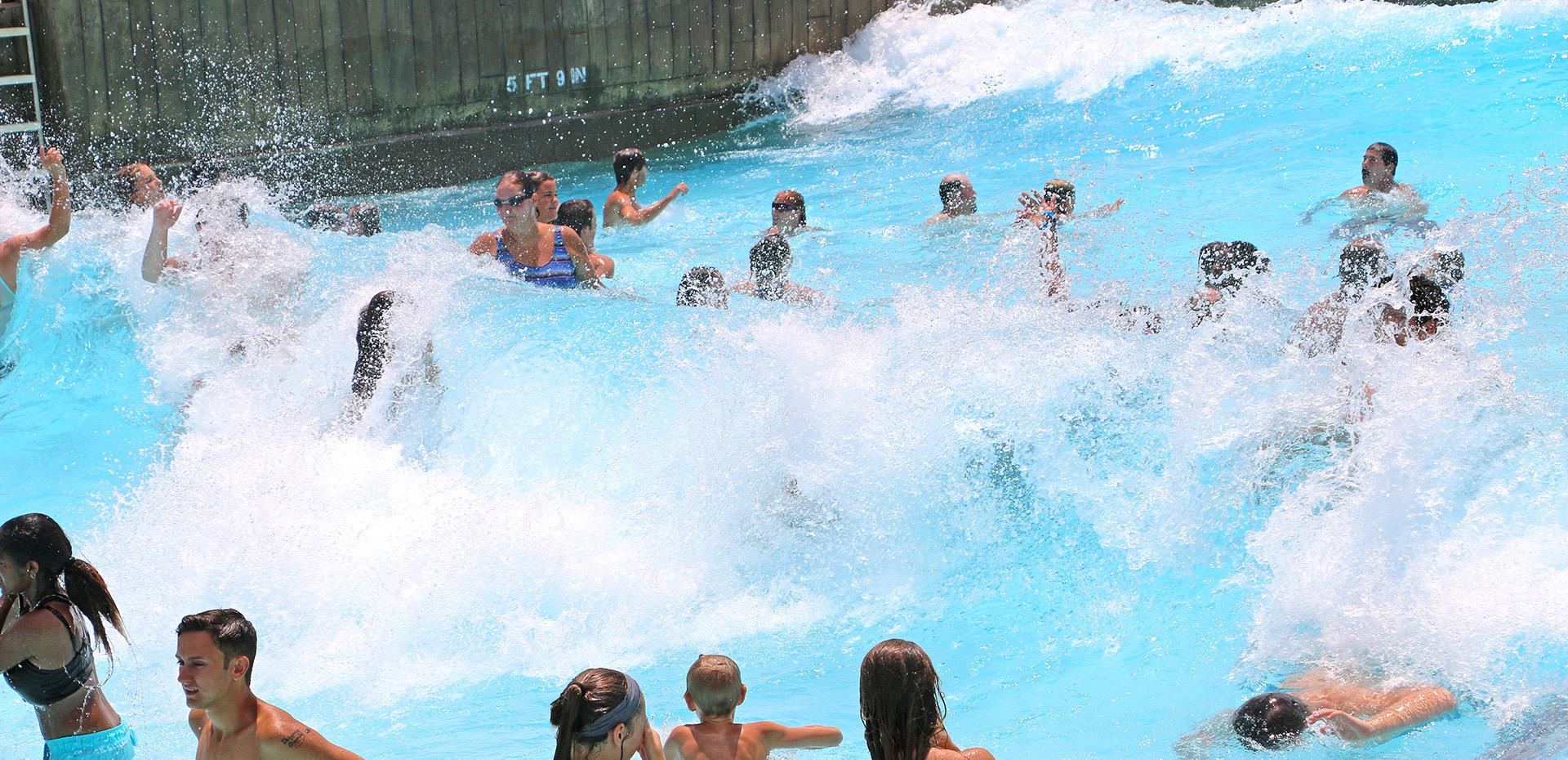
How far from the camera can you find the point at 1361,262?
294 inches

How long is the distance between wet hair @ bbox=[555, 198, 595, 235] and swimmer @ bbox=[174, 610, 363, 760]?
17.0 ft

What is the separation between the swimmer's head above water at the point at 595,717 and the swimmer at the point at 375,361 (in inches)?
167

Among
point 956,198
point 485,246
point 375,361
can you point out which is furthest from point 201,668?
point 956,198

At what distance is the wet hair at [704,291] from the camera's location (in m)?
7.89

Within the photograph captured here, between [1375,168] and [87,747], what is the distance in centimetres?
870

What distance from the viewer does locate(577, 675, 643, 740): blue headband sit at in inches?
117

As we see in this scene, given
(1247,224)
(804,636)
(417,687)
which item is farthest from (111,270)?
(1247,224)

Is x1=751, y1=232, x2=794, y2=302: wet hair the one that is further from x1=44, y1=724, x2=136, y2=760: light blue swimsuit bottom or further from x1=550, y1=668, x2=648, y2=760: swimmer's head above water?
x1=550, y1=668, x2=648, y2=760: swimmer's head above water

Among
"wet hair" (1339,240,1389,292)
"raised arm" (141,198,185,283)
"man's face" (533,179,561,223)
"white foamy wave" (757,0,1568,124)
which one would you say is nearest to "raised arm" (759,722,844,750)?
"wet hair" (1339,240,1389,292)

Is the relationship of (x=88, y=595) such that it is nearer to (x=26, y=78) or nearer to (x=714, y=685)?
(x=714, y=685)

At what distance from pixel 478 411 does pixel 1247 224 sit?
624cm

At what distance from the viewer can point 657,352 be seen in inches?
280

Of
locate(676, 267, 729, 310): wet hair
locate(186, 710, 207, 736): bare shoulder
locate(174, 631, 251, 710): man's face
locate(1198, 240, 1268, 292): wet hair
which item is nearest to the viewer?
locate(174, 631, 251, 710): man's face

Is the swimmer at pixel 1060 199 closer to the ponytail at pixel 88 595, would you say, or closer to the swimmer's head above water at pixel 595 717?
the ponytail at pixel 88 595
